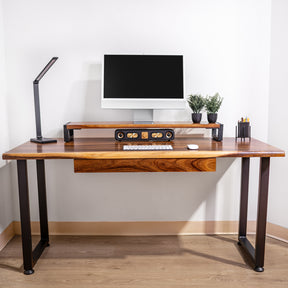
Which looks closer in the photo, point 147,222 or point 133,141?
point 133,141

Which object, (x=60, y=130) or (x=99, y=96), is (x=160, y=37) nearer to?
(x=99, y=96)

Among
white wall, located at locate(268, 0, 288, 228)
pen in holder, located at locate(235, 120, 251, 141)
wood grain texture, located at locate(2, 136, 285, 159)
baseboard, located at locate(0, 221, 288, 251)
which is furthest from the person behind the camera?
baseboard, located at locate(0, 221, 288, 251)

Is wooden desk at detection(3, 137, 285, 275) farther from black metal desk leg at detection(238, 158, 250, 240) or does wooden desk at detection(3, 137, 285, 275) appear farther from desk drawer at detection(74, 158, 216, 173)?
black metal desk leg at detection(238, 158, 250, 240)

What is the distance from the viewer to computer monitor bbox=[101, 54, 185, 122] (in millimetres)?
1945

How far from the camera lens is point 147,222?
2.23m

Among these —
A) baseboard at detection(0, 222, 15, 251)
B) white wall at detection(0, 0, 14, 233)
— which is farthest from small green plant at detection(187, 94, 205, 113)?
baseboard at detection(0, 222, 15, 251)

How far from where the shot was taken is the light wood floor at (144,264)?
66.5 inches

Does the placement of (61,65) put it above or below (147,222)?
above

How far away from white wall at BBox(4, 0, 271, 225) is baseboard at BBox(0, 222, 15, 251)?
0.82 ft

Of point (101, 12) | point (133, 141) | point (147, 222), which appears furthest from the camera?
point (147, 222)

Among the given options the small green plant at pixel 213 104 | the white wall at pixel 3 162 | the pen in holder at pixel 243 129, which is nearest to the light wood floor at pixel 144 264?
the white wall at pixel 3 162

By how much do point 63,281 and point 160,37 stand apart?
147 centimetres

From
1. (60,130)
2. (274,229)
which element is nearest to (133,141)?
(60,130)

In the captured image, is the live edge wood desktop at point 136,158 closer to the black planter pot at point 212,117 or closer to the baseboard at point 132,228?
the black planter pot at point 212,117
